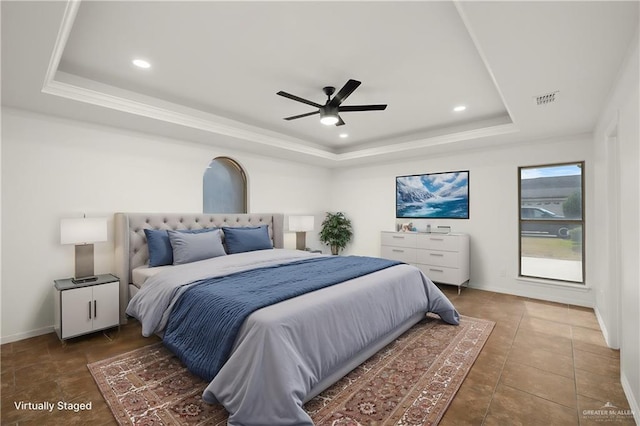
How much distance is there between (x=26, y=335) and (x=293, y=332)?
118 inches

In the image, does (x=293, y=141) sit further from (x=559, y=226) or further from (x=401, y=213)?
(x=559, y=226)

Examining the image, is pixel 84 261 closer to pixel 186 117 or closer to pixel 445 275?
pixel 186 117

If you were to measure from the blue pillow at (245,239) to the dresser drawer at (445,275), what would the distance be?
2602mm

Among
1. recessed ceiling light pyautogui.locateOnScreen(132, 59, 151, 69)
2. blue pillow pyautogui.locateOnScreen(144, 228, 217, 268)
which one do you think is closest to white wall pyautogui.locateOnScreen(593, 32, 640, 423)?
recessed ceiling light pyautogui.locateOnScreen(132, 59, 151, 69)

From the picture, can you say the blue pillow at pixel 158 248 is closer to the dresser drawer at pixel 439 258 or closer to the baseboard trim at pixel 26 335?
the baseboard trim at pixel 26 335

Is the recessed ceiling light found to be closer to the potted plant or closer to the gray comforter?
the gray comforter

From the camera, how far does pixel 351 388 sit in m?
2.15

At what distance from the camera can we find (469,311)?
12.5 ft

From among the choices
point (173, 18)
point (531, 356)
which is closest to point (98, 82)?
point (173, 18)

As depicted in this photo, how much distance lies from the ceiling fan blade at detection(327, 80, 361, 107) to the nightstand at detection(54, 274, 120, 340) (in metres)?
2.91

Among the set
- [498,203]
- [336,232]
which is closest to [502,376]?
[498,203]

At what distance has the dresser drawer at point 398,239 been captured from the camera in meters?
5.19

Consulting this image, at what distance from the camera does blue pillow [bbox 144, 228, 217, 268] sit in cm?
349

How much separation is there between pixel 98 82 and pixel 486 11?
3.44 metres
